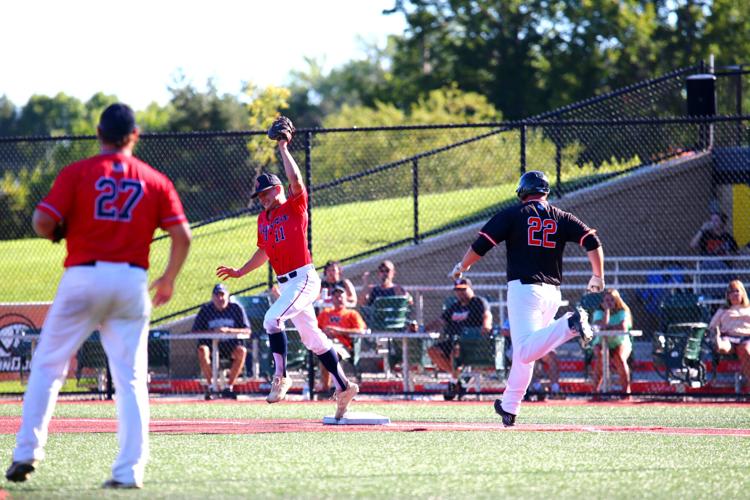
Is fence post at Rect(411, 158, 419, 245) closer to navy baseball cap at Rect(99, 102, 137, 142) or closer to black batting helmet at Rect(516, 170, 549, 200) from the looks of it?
black batting helmet at Rect(516, 170, 549, 200)

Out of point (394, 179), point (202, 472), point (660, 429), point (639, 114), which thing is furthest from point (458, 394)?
point (394, 179)

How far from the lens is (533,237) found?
33.3ft

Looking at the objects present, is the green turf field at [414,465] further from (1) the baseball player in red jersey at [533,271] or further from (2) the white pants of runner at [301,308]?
(2) the white pants of runner at [301,308]

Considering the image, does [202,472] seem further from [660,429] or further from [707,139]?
[707,139]

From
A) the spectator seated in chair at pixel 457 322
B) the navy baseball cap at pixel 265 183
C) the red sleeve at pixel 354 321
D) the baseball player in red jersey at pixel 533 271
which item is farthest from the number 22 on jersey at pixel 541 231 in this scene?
the red sleeve at pixel 354 321

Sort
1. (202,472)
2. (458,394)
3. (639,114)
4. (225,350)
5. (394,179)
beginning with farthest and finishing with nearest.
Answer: (394,179) < (639,114) < (225,350) < (458,394) < (202,472)

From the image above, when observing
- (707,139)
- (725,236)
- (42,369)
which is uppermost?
(707,139)

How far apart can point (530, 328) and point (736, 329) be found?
596cm

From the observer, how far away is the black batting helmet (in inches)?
Result: 407

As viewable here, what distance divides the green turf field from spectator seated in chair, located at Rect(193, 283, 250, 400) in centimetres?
577

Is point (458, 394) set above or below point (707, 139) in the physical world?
below

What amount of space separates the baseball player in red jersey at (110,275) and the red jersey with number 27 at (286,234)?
418cm

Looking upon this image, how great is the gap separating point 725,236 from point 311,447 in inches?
486

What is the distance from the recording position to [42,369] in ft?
21.5
